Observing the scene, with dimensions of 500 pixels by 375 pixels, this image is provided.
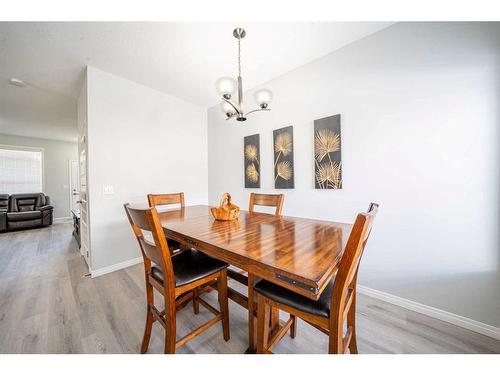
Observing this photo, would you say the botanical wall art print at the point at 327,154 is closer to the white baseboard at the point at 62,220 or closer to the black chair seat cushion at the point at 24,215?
the black chair seat cushion at the point at 24,215

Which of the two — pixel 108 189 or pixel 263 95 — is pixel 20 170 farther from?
pixel 263 95

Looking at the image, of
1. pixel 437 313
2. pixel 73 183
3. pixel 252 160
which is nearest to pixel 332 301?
pixel 437 313

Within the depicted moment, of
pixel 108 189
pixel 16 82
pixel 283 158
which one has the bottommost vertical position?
pixel 108 189

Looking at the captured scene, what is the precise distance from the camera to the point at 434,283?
1530 mm

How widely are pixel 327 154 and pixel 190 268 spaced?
172 centimetres

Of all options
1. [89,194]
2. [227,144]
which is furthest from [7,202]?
[227,144]

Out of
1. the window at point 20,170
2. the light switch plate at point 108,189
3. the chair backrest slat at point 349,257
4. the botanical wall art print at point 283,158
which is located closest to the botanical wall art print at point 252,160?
the botanical wall art print at point 283,158

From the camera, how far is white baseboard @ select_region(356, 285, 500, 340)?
134 cm

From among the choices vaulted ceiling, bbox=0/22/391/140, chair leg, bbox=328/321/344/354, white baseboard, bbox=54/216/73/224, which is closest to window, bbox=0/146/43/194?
white baseboard, bbox=54/216/73/224

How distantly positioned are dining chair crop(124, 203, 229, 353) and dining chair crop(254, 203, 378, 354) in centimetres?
38

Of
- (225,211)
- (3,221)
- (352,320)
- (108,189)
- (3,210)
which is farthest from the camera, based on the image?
(3,210)

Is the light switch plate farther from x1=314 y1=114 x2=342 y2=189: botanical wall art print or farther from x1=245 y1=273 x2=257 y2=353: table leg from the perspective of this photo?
x1=314 y1=114 x2=342 y2=189: botanical wall art print

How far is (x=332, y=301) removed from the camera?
787 mm
